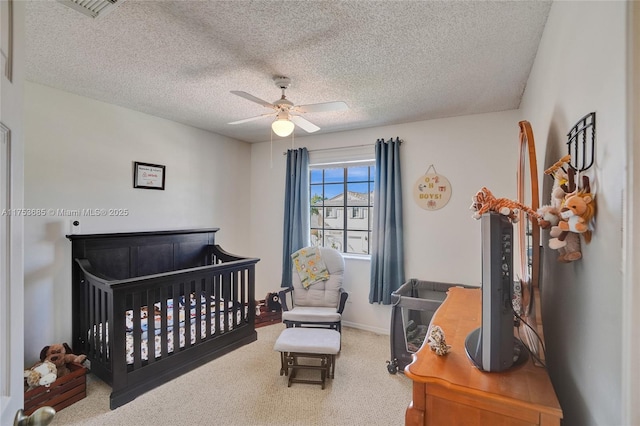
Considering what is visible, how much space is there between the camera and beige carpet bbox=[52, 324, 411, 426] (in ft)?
6.53

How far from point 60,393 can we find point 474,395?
2619mm

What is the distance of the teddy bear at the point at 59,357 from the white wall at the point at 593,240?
118 inches

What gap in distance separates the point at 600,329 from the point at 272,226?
3835 mm

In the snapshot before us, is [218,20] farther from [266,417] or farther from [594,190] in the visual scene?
[266,417]

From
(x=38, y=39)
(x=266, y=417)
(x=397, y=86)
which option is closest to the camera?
(x=38, y=39)

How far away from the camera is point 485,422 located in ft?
2.96

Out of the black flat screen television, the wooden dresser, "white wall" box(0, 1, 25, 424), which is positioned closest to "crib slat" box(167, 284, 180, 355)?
"white wall" box(0, 1, 25, 424)

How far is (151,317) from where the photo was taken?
2.39 metres

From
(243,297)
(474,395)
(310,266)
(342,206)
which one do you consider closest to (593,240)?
(474,395)

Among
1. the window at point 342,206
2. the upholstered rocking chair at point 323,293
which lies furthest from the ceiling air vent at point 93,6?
the window at point 342,206

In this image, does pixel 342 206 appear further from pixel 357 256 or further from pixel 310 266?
pixel 310 266

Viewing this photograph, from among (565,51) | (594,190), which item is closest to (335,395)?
(594,190)

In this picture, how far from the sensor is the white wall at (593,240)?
2.17 feet

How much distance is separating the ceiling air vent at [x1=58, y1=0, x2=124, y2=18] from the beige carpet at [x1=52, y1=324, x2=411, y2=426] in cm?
240
